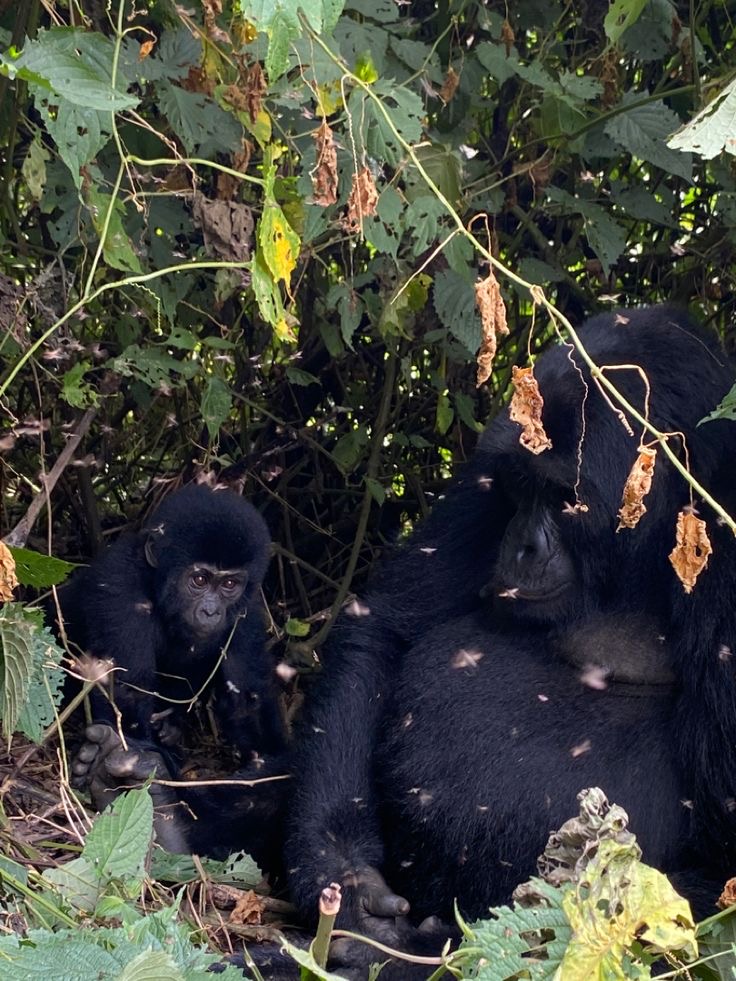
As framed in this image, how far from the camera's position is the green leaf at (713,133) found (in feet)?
7.55

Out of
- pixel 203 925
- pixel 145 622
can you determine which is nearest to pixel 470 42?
pixel 145 622

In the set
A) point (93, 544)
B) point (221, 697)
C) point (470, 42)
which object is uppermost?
point (470, 42)

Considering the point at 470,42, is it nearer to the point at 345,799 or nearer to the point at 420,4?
the point at 420,4

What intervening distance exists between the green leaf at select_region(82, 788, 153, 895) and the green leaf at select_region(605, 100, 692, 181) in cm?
224

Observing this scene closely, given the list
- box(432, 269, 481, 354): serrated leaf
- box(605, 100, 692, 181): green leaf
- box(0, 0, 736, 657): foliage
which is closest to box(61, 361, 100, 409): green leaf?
box(0, 0, 736, 657): foliage

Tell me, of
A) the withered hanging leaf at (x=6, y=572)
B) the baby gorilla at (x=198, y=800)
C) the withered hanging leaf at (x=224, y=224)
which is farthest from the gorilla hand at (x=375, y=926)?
the withered hanging leaf at (x=224, y=224)

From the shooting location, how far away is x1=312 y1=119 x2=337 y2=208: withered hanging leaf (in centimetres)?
246

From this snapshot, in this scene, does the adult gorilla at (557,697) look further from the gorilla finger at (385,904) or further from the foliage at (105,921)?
the foliage at (105,921)

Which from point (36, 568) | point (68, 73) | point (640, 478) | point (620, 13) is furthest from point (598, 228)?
point (36, 568)

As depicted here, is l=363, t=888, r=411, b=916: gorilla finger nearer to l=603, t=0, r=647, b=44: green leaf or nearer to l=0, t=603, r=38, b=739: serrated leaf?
l=0, t=603, r=38, b=739: serrated leaf

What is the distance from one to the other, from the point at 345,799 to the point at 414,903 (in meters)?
0.31

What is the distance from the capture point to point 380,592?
3562mm

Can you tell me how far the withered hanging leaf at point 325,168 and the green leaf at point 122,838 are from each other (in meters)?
1.22

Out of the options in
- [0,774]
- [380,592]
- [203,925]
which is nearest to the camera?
[203,925]
